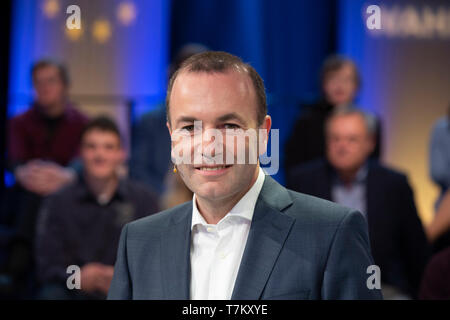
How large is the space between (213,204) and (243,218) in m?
0.05

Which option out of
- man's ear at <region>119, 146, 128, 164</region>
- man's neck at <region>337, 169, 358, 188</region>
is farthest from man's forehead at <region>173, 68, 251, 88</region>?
man's ear at <region>119, 146, 128, 164</region>

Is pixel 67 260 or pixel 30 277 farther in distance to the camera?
pixel 30 277

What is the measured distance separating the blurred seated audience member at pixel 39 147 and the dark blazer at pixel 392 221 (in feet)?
4.17

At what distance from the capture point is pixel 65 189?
6.37ft

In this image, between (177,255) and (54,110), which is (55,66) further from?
(177,255)

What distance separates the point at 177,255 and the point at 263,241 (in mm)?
133

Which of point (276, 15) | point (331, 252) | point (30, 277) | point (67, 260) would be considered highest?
point (276, 15)

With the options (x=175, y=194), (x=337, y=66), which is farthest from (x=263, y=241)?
(x=337, y=66)

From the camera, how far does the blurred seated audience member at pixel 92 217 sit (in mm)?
1604

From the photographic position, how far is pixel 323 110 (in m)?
2.26

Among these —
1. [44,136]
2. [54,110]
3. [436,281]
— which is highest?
[54,110]

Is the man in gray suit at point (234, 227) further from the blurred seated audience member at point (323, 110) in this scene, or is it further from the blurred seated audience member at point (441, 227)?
the blurred seated audience member at point (441, 227)

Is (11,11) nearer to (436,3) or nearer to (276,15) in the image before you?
(276,15)

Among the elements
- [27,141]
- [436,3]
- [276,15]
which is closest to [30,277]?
[27,141]
